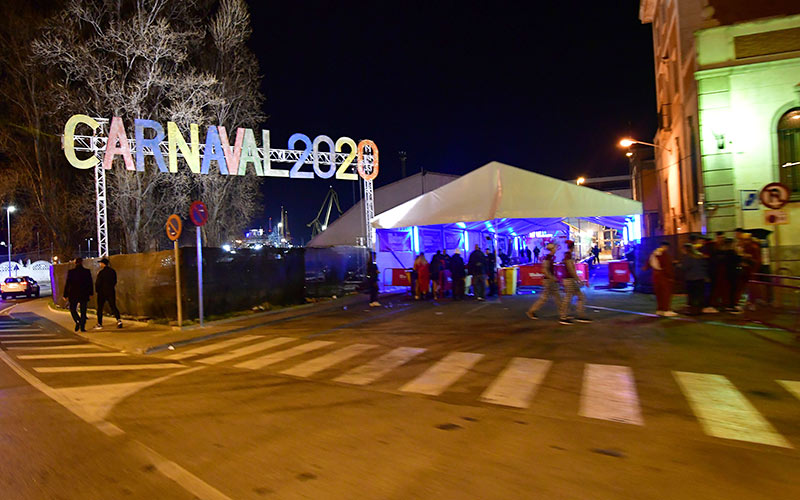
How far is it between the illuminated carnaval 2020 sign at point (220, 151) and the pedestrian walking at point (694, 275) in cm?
1602

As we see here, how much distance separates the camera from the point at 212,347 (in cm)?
1115

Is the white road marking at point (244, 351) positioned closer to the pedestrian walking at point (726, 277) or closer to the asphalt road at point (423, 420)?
the asphalt road at point (423, 420)

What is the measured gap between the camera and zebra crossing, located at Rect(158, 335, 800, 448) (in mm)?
5320

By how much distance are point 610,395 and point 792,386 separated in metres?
2.24

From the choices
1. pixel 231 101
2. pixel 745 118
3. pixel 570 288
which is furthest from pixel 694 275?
pixel 231 101

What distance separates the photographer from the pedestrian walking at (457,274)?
58.3 ft

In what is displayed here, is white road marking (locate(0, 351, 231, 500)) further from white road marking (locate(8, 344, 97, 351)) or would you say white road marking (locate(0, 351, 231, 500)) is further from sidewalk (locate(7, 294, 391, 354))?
white road marking (locate(8, 344, 97, 351))

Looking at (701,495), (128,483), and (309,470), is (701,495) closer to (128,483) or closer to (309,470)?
(309,470)

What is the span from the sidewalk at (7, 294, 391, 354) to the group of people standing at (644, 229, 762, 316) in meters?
9.72

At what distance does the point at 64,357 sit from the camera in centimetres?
1045

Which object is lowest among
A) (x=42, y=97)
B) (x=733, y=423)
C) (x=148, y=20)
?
(x=733, y=423)

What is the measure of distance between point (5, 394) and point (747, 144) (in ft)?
64.6

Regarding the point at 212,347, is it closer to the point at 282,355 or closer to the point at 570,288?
the point at 282,355

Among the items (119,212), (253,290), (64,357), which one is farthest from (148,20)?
(64,357)
